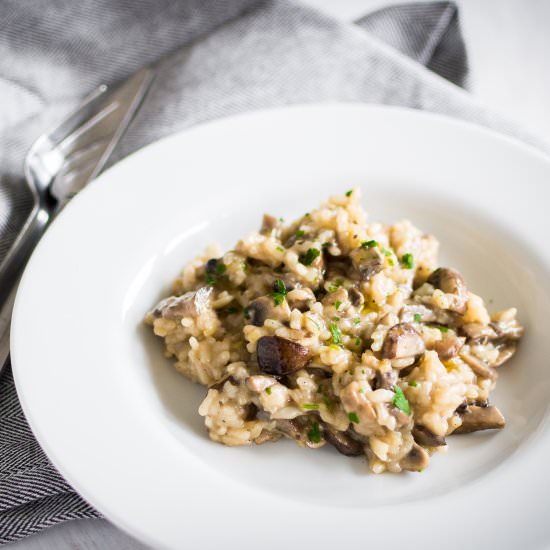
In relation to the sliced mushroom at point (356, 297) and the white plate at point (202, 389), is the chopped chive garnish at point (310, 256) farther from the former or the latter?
the white plate at point (202, 389)

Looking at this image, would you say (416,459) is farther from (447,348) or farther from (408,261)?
(408,261)

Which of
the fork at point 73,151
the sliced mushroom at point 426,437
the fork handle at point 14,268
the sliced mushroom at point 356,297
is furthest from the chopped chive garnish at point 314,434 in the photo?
the fork at point 73,151

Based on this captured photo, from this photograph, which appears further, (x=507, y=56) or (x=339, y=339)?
(x=507, y=56)

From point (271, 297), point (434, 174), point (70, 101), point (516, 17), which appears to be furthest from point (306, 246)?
point (516, 17)

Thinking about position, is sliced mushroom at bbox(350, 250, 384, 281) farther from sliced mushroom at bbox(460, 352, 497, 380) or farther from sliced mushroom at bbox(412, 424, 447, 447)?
sliced mushroom at bbox(412, 424, 447, 447)

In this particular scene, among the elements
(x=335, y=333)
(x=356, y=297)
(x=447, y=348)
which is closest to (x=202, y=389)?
(x=335, y=333)

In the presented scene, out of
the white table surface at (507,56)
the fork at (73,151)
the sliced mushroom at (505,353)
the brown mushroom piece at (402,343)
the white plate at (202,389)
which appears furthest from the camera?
the white table surface at (507,56)
